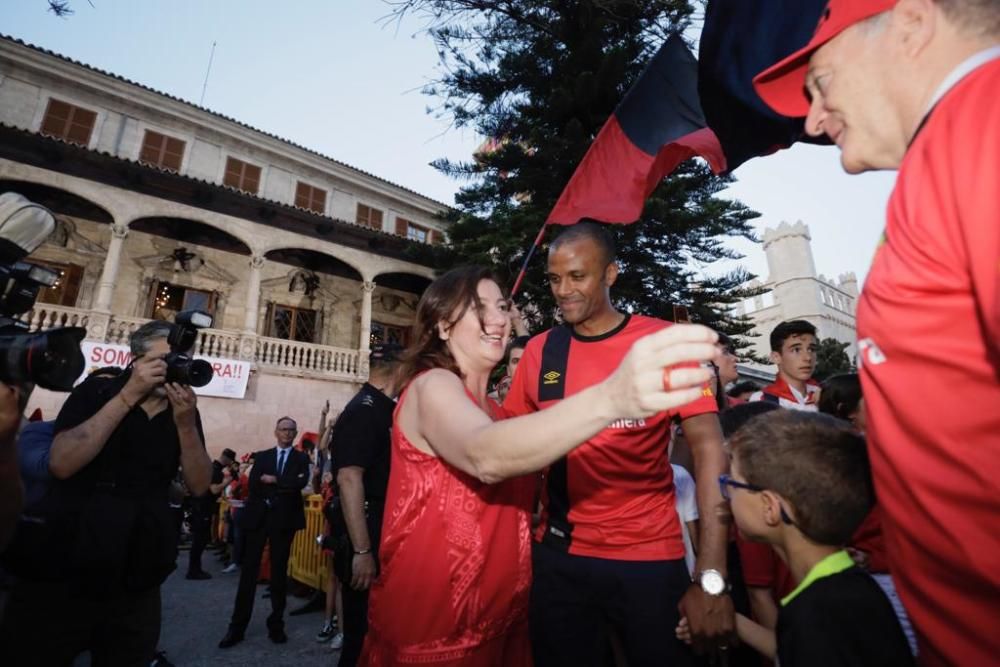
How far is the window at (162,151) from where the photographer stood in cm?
1595

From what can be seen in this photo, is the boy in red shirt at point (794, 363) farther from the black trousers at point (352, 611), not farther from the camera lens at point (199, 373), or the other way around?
the camera lens at point (199, 373)

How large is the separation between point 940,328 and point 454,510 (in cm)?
128

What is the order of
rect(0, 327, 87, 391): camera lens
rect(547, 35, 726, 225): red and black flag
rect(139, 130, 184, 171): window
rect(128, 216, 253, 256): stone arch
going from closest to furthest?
rect(0, 327, 87, 391): camera lens → rect(547, 35, 726, 225): red and black flag → rect(128, 216, 253, 256): stone arch → rect(139, 130, 184, 171): window

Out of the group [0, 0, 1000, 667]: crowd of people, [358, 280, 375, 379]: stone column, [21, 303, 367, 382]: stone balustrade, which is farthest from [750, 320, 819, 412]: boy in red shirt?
[358, 280, 375, 379]: stone column

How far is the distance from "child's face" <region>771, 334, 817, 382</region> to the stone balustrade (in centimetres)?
1444

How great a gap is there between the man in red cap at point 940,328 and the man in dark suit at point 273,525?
538 centimetres

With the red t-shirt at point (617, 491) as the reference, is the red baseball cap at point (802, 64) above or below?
above

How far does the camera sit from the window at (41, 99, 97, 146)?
1455 cm

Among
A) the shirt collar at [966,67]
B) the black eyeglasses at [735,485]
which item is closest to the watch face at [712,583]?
the black eyeglasses at [735,485]

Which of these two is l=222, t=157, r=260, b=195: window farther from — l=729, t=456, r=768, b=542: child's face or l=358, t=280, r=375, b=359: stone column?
l=729, t=456, r=768, b=542: child's face

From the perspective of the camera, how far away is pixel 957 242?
2.37ft

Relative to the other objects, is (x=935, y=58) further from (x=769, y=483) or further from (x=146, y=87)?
(x=146, y=87)

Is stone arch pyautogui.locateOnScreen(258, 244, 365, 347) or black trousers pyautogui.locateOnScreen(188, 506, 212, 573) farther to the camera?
stone arch pyautogui.locateOnScreen(258, 244, 365, 347)

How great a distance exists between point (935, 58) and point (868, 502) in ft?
3.89
